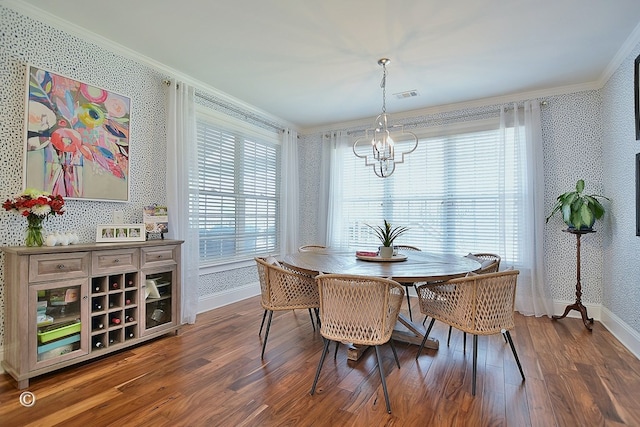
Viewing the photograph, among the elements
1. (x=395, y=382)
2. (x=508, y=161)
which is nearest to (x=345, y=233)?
(x=508, y=161)

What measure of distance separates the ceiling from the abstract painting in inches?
21.1

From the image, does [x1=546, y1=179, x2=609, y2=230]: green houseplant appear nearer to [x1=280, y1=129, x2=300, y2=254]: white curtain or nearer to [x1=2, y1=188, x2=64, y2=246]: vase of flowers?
[x1=280, y1=129, x2=300, y2=254]: white curtain

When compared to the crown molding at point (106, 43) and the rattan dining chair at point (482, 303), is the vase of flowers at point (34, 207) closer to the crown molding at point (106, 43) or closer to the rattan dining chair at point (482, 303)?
the crown molding at point (106, 43)

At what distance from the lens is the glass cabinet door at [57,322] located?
2145 mm

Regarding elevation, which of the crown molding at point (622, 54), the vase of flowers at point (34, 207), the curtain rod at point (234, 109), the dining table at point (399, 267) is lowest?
the dining table at point (399, 267)

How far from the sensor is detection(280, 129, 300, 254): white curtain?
495 cm

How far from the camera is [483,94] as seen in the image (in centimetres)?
397

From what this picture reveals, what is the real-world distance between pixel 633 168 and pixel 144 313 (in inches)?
172

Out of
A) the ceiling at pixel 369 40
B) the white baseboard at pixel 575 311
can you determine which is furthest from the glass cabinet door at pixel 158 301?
the white baseboard at pixel 575 311

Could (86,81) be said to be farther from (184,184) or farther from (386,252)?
(386,252)

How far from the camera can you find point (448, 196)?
4375 mm

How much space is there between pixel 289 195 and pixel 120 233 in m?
2.56

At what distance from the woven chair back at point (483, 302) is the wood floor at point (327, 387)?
42cm
